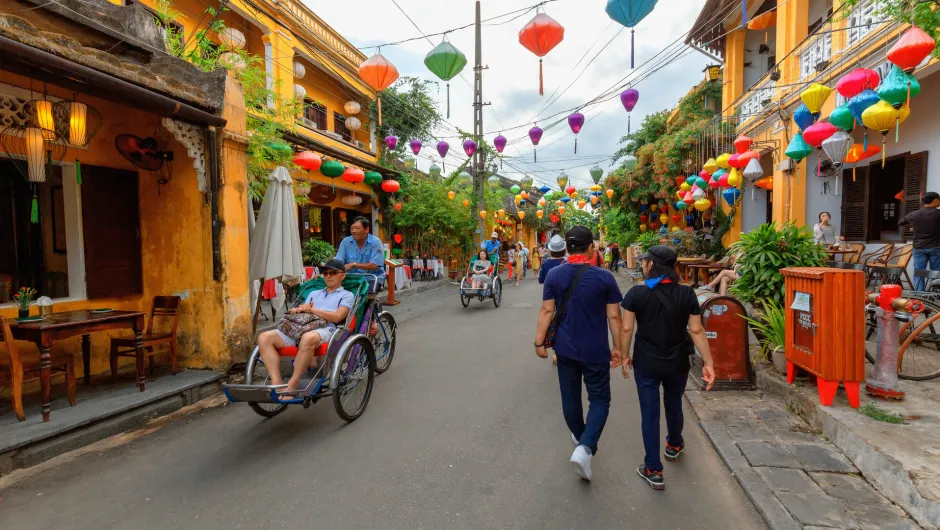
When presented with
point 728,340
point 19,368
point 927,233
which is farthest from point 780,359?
point 19,368

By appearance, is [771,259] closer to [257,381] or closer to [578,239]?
[578,239]

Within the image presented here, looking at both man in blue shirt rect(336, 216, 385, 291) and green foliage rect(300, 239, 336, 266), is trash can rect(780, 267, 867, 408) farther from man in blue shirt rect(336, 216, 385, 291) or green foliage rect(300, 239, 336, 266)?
green foliage rect(300, 239, 336, 266)

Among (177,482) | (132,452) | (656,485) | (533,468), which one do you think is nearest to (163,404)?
(132,452)

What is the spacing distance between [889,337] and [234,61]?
9.66 metres

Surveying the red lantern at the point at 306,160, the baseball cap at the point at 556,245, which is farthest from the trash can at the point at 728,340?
the red lantern at the point at 306,160

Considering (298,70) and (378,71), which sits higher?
(298,70)

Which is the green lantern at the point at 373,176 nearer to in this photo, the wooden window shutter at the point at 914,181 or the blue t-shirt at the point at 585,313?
the blue t-shirt at the point at 585,313

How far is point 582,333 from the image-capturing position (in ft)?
10.7

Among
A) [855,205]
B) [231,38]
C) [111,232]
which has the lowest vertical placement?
[111,232]

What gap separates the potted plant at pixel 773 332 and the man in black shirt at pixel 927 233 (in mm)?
2903

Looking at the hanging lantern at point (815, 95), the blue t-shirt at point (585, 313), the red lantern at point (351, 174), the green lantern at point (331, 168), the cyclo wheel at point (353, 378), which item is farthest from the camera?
the red lantern at point (351, 174)

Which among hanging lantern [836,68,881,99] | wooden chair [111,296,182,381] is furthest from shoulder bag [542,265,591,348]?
hanging lantern [836,68,881,99]

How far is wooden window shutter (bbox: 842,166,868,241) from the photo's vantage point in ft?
31.8

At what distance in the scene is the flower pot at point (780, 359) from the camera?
4859mm
